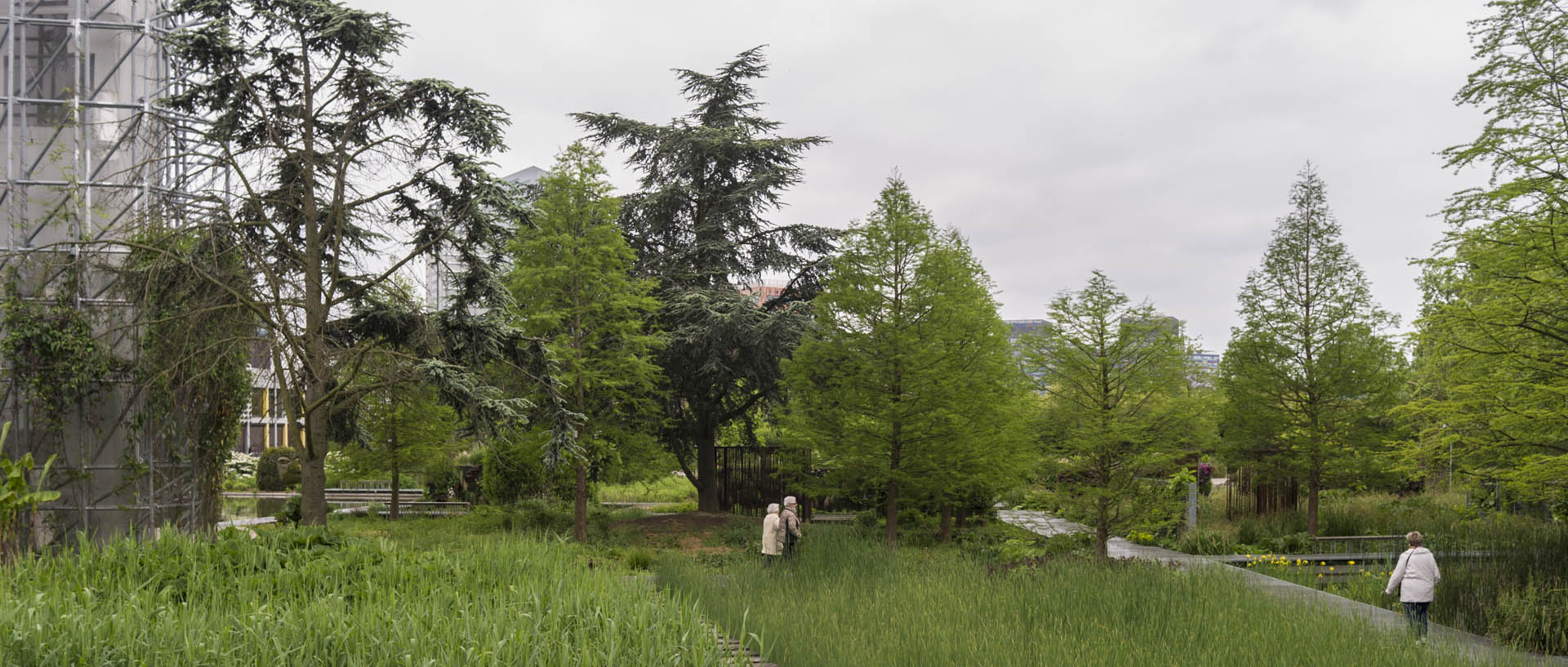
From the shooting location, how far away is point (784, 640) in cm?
808

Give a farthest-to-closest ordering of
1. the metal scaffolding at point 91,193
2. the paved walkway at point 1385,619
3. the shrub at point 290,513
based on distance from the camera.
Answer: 1. the shrub at point 290,513
2. the metal scaffolding at point 91,193
3. the paved walkway at point 1385,619

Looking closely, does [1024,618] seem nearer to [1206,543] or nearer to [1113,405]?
[1113,405]

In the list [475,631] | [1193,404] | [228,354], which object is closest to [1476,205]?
[1193,404]

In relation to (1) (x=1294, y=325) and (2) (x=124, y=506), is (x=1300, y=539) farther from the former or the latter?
(2) (x=124, y=506)

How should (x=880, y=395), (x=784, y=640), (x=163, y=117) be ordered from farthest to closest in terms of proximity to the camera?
(x=880, y=395) → (x=163, y=117) → (x=784, y=640)

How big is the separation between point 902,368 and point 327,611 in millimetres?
11751

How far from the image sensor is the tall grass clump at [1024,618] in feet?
24.2

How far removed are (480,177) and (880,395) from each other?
298 inches

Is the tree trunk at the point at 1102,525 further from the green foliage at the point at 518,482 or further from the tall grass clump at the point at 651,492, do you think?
the tall grass clump at the point at 651,492

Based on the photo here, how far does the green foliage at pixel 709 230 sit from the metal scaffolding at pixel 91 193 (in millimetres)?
9733

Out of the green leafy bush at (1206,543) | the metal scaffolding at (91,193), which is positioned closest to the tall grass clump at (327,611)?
the metal scaffolding at (91,193)

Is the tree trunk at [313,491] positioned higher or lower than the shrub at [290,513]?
higher

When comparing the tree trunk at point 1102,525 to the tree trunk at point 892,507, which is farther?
the tree trunk at point 892,507

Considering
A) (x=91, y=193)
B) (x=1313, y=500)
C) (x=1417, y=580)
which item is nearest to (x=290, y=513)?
(x=91, y=193)
